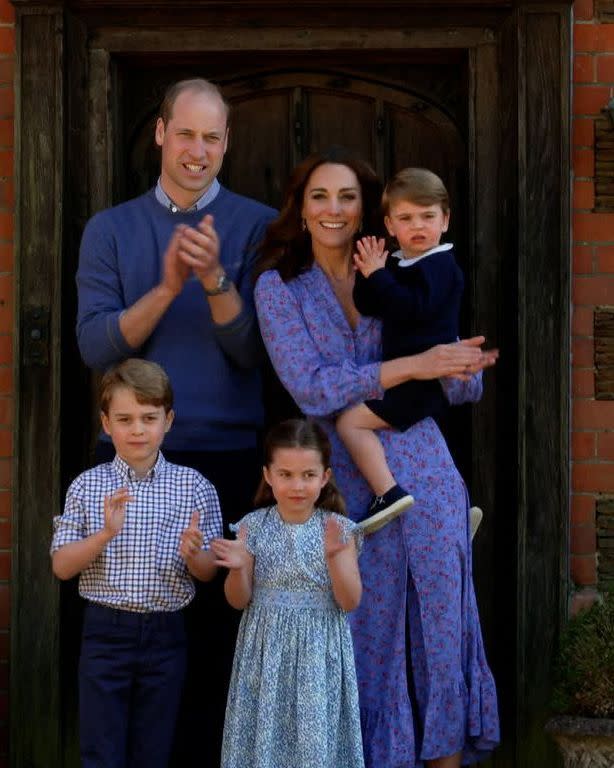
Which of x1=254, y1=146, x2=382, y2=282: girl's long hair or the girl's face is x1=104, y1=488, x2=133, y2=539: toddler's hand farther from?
x1=254, y1=146, x2=382, y2=282: girl's long hair

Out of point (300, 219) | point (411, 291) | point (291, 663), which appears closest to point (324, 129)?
point (300, 219)

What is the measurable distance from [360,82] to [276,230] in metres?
1.08

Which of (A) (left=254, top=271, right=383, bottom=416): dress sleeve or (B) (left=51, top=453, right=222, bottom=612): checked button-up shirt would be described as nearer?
(B) (left=51, top=453, right=222, bottom=612): checked button-up shirt

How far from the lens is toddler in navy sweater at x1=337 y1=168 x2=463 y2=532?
4.00 metres

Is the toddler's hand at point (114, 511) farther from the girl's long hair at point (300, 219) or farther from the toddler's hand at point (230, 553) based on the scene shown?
the girl's long hair at point (300, 219)

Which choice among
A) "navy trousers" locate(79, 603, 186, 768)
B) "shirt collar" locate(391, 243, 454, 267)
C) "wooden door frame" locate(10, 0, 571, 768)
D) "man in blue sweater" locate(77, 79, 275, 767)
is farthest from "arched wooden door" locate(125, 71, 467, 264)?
"navy trousers" locate(79, 603, 186, 768)

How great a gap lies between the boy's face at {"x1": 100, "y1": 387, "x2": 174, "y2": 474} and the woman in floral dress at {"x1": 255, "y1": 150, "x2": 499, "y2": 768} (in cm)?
43

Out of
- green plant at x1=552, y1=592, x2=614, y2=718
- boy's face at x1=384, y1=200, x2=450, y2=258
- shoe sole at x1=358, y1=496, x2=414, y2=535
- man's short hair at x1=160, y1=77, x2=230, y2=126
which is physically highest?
man's short hair at x1=160, y1=77, x2=230, y2=126

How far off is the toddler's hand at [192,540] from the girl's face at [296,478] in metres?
0.24

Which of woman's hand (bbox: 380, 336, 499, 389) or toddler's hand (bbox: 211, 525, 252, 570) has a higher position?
woman's hand (bbox: 380, 336, 499, 389)

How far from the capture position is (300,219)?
4270 millimetres

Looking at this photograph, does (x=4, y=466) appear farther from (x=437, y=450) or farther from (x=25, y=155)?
(x=437, y=450)

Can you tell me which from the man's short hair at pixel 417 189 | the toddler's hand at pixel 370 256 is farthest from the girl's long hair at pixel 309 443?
the man's short hair at pixel 417 189

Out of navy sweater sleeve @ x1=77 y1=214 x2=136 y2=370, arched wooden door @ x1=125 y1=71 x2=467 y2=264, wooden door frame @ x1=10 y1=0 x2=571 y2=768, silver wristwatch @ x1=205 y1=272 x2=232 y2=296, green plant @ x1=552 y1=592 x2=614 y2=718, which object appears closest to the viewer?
silver wristwatch @ x1=205 y1=272 x2=232 y2=296
